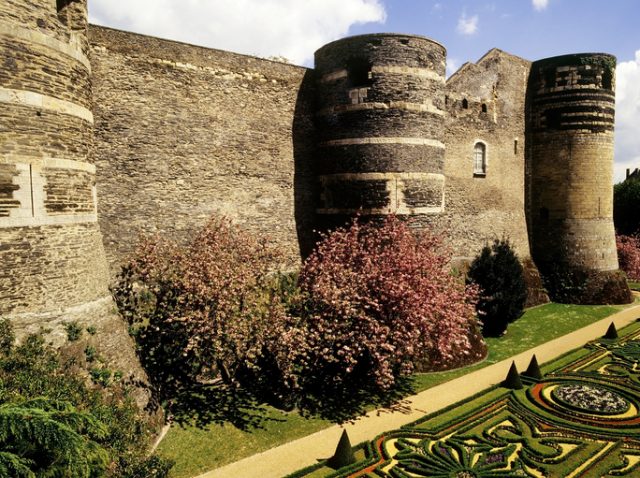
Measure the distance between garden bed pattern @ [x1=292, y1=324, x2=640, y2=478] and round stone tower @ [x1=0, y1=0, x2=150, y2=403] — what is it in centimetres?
635

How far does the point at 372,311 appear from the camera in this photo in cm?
1427

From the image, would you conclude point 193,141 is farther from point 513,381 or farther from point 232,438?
point 513,381

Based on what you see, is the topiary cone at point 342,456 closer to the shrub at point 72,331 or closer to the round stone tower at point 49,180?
the round stone tower at point 49,180

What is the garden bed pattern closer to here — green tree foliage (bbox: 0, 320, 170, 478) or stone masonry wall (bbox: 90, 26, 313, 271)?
green tree foliage (bbox: 0, 320, 170, 478)

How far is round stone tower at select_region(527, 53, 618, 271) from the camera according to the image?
26.0 metres

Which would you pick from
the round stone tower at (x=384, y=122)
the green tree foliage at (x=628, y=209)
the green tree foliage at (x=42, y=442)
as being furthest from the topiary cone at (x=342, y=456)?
the green tree foliage at (x=628, y=209)

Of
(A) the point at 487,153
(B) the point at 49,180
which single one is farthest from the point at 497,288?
(B) the point at 49,180

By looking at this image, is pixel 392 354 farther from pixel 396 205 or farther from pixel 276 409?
pixel 396 205

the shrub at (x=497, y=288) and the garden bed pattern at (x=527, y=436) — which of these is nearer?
the garden bed pattern at (x=527, y=436)

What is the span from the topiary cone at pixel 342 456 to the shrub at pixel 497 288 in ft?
36.6

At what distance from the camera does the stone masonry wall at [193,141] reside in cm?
1468

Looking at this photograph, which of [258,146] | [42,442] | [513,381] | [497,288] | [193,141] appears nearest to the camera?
[42,442]

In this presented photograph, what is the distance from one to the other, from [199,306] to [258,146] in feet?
24.7

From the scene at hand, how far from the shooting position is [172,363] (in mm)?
13914
